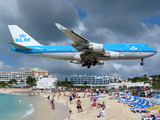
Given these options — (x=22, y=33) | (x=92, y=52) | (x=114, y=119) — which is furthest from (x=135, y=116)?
(x=22, y=33)

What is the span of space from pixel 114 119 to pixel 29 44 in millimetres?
20330

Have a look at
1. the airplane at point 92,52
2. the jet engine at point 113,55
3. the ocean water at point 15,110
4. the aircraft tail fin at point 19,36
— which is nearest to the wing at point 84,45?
the airplane at point 92,52

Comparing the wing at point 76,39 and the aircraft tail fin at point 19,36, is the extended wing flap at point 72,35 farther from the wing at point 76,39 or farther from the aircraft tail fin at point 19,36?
the aircraft tail fin at point 19,36

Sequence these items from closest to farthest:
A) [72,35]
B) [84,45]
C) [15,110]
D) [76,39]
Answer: [72,35] → [76,39] → [84,45] → [15,110]

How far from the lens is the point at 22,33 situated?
3023cm

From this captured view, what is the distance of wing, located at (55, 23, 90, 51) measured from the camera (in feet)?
64.2

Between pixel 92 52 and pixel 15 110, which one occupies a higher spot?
pixel 92 52

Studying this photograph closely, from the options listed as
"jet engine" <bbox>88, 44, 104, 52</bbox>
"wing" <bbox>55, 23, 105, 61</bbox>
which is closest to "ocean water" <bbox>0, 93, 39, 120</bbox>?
"wing" <bbox>55, 23, 105, 61</bbox>

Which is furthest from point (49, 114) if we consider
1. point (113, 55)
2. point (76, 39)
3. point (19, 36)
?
point (19, 36)

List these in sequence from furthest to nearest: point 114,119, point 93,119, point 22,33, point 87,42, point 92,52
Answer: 1. point 22,33
2. point 92,52
3. point 87,42
4. point 93,119
5. point 114,119

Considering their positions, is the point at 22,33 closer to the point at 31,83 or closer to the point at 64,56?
the point at 64,56

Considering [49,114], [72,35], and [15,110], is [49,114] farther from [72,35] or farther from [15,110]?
[72,35]

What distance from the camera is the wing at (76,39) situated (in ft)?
64.2

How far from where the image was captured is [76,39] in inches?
875
